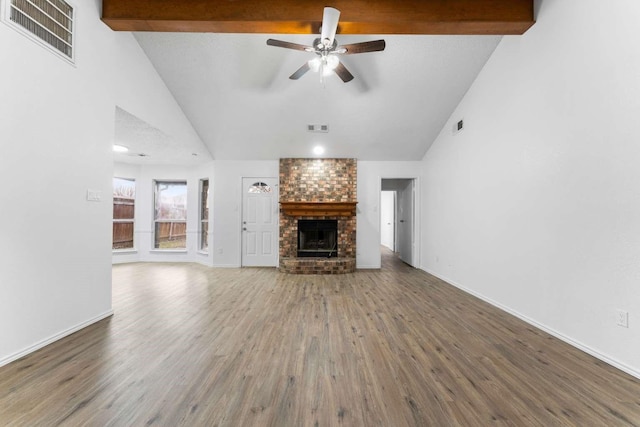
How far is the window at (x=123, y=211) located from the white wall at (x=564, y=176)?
710cm

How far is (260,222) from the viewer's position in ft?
18.9

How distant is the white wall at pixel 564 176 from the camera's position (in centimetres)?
198

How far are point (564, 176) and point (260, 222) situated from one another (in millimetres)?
4839

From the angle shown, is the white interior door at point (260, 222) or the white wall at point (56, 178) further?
the white interior door at point (260, 222)

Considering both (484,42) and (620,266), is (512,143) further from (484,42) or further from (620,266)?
(620,266)

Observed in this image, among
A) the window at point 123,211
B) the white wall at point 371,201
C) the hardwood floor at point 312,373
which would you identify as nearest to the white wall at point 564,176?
the hardwood floor at point 312,373

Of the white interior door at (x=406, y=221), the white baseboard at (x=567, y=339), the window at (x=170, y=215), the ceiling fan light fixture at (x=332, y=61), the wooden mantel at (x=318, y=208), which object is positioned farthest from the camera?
the window at (x=170, y=215)

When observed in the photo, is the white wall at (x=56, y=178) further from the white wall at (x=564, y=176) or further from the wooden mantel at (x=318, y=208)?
the white wall at (x=564, y=176)

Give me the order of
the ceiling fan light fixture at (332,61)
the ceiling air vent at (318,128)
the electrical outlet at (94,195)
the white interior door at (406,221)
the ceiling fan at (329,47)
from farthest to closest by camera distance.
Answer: the white interior door at (406,221) → the ceiling air vent at (318,128) → the ceiling fan light fixture at (332,61) → the electrical outlet at (94,195) → the ceiling fan at (329,47)

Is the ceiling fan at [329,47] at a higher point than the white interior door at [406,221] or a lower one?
higher

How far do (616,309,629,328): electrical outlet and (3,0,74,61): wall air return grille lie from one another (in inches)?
193

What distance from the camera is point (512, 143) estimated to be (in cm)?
305

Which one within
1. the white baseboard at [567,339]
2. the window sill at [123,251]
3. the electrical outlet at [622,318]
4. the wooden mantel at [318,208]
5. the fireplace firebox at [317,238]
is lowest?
the white baseboard at [567,339]

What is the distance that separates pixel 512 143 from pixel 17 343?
4853 mm
